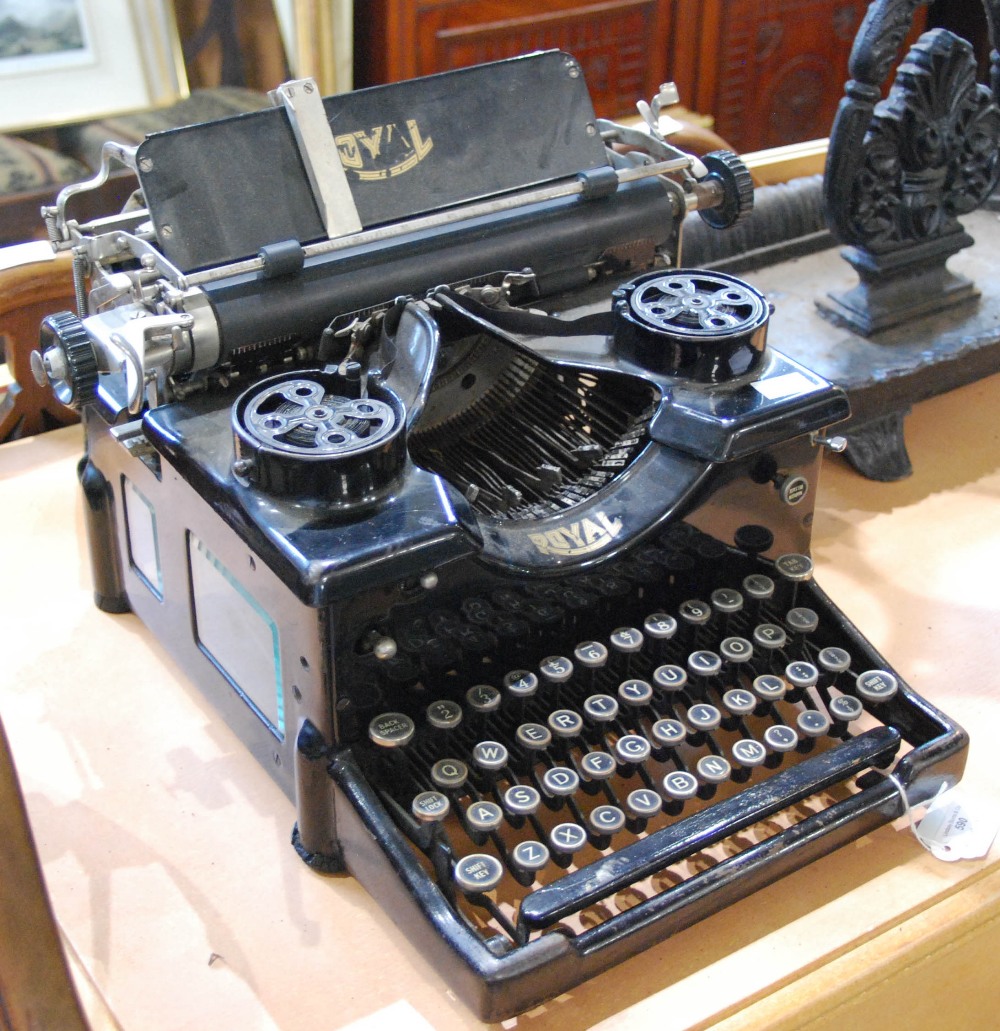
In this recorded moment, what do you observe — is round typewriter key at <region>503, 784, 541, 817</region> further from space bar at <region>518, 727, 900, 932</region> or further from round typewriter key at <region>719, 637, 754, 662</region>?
round typewriter key at <region>719, 637, 754, 662</region>

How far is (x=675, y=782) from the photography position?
1570mm

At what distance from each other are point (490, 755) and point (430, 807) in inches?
3.7

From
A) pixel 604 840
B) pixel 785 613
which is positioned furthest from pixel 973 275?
pixel 604 840

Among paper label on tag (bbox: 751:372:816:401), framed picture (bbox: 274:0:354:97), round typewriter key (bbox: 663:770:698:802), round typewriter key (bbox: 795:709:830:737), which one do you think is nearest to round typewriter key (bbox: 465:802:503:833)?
round typewriter key (bbox: 663:770:698:802)

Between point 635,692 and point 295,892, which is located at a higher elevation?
point 635,692

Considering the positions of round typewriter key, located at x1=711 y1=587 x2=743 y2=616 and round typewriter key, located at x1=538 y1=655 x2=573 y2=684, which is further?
round typewriter key, located at x1=711 y1=587 x2=743 y2=616

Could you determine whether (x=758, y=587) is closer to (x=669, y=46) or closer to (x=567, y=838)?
(x=567, y=838)

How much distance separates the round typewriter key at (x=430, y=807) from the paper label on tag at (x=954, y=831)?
0.61 m

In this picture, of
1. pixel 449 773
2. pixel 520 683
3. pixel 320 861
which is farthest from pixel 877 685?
pixel 320 861

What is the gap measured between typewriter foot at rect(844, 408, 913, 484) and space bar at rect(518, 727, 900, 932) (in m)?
0.82

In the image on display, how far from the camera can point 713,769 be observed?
1.58 m

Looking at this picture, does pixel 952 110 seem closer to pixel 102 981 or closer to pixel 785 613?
pixel 785 613

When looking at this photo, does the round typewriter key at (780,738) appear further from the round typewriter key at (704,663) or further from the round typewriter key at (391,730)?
the round typewriter key at (391,730)

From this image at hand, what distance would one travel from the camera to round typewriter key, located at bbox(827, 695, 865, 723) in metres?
1.67
